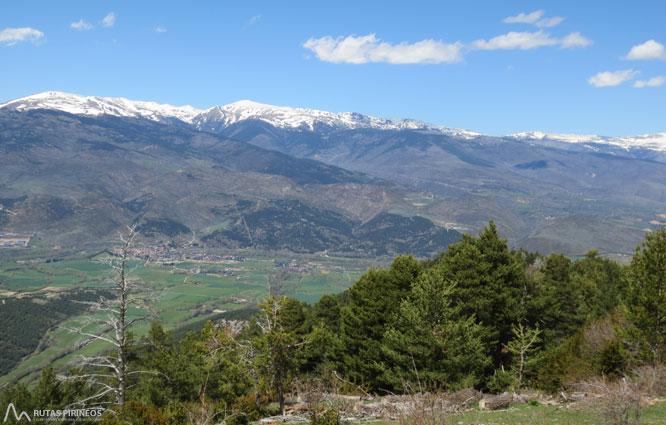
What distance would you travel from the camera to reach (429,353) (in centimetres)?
2683

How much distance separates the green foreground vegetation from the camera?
75.1 feet

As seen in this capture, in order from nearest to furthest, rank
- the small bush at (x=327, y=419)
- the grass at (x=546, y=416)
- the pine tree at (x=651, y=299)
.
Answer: the grass at (x=546, y=416) < the small bush at (x=327, y=419) < the pine tree at (x=651, y=299)

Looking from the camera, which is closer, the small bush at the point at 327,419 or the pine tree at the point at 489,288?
the small bush at the point at 327,419

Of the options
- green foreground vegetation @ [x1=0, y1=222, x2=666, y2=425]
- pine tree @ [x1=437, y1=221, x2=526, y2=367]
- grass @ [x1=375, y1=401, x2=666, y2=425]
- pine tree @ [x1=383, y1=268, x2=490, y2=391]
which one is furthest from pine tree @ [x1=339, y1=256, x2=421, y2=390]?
grass @ [x1=375, y1=401, x2=666, y2=425]

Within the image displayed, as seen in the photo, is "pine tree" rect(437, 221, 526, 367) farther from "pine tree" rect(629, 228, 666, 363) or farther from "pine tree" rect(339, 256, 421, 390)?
"pine tree" rect(629, 228, 666, 363)

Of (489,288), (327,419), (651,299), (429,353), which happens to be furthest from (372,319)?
(651,299)

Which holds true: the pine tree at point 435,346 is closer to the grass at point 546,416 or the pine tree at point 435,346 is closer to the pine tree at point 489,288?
the grass at point 546,416

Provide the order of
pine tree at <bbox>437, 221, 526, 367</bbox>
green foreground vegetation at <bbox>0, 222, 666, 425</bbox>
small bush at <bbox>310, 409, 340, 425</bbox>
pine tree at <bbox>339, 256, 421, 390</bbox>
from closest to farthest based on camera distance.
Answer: small bush at <bbox>310, 409, 340, 425</bbox> < green foreground vegetation at <bbox>0, 222, 666, 425</bbox> < pine tree at <bbox>339, 256, 421, 390</bbox> < pine tree at <bbox>437, 221, 526, 367</bbox>

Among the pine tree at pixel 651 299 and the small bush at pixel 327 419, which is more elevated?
the pine tree at pixel 651 299

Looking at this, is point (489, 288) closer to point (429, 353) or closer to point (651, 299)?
point (429, 353)

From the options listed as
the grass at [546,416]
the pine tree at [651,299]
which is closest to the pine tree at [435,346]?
the grass at [546,416]

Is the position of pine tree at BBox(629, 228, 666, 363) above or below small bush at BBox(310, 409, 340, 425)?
above

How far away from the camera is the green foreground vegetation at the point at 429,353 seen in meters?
22.9

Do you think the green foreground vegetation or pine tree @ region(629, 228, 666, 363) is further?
pine tree @ region(629, 228, 666, 363)
